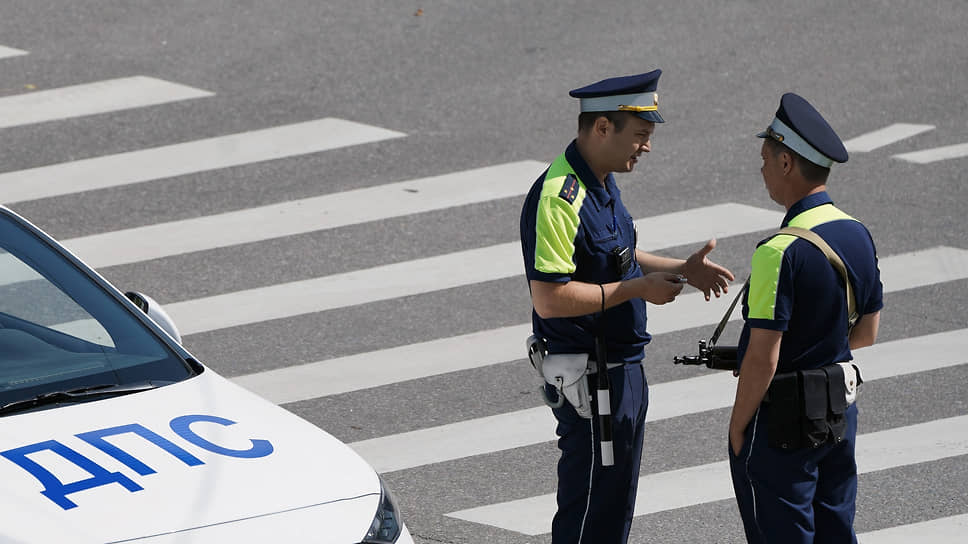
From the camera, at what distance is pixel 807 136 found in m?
4.95

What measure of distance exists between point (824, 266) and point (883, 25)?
10.2 m

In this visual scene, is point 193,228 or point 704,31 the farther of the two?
point 704,31

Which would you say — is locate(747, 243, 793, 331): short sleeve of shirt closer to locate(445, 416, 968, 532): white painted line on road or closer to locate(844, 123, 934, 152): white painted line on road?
locate(445, 416, 968, 532): white painted line on road

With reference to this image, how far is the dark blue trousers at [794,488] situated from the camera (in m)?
4.97

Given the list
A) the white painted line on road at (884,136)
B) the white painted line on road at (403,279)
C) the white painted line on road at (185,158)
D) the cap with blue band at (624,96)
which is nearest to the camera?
the cap with blue band at (624,96)

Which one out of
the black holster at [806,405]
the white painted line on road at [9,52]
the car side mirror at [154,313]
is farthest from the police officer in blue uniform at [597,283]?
the white painted line on road at [9,52]

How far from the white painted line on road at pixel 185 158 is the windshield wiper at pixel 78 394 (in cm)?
603

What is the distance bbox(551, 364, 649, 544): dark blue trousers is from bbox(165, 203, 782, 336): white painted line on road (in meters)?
3.89

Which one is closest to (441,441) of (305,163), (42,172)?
(305,163)

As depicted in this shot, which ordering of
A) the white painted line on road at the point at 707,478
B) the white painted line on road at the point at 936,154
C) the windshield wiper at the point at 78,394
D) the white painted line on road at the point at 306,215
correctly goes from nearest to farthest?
1. the windshield wiper at the point at 78,394
2. the white painted line on road at the point at 707,478
3. the white painted line on road at the point at 306,215
4. the white painted line on road at the point at 936,154

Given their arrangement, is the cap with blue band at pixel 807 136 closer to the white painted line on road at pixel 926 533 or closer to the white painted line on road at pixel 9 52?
the white painted line on road at pixel 926 533

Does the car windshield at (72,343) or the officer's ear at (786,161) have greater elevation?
the officer's ear at (786,161)

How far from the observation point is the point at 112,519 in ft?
13.6

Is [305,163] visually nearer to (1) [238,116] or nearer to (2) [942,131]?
(1) [238,116]
